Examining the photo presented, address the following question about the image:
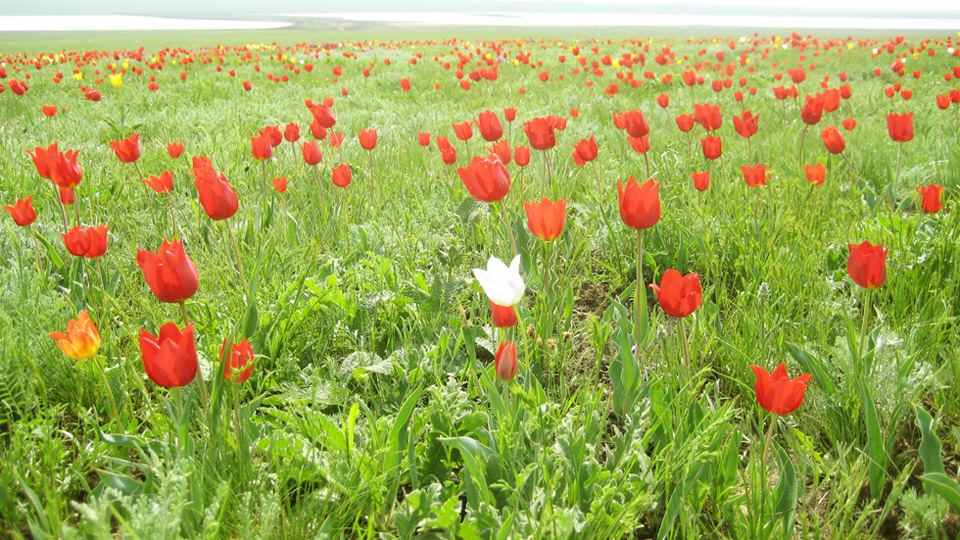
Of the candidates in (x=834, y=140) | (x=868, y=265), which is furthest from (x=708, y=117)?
(x=868, y=265)

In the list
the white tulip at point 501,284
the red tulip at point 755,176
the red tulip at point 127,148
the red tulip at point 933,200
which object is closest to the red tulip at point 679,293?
the white tulip at point 501,284

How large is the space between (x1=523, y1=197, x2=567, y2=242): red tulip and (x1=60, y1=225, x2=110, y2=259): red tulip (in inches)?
46.6

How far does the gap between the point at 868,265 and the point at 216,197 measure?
170 cm

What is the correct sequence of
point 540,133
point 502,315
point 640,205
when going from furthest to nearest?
point 540,133 < point 640,205 < point 502,315

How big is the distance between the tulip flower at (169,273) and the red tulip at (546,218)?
0.79m

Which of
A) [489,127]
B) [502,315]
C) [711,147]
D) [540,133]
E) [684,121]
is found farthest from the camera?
[684,121]

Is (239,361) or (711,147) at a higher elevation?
(711,147)

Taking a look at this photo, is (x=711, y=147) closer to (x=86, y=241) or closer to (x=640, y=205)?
(x=640, y=205)

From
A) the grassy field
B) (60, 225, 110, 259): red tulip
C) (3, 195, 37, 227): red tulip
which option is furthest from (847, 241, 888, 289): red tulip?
(3, 195, 37, 227): red tulip

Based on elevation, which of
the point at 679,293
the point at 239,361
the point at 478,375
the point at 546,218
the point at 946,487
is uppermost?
the point at 546,218

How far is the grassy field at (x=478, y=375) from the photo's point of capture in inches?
→ 44.7

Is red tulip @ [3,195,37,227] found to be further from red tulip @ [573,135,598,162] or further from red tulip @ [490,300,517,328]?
red tulip @ [573,135,598,162]

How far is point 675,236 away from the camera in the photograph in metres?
2.53

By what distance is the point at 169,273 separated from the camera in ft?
3.84
